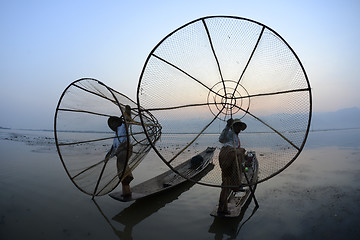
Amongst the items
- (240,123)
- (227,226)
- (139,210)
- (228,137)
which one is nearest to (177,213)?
(139,210)

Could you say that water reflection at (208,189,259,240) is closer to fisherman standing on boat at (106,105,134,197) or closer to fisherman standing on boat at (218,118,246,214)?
fisherman standing on boat at (218,118,246,214)

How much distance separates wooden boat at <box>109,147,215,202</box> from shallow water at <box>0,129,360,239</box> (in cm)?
25

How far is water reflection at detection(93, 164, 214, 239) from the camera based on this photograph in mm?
3798

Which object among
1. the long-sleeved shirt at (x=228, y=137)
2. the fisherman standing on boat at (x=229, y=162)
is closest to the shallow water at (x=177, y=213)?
the fisherman standing on boat at (x=229, y=162)

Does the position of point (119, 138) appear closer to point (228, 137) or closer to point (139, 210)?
point (139, 210)

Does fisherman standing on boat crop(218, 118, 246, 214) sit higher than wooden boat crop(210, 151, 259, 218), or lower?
higher

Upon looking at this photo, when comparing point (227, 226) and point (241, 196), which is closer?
point (227, 226)

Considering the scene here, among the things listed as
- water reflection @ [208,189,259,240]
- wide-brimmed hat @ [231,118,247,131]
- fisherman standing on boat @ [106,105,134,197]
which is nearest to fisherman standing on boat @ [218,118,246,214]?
wide-brimmed hat @ [231,118,247,131]

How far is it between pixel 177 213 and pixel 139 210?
760mm

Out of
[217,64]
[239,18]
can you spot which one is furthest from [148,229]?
[239,18]

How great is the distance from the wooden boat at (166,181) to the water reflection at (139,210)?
18 cm

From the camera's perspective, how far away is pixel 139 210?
4.52m

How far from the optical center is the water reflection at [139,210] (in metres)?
3.80

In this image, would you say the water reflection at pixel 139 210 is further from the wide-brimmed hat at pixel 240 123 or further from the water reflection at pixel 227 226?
the wide-brimmed hat at pixel 240 123
